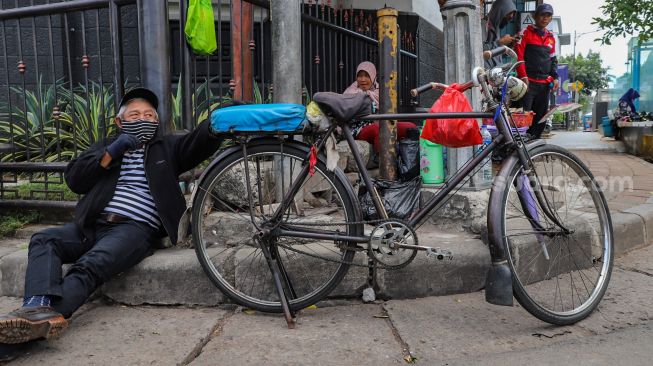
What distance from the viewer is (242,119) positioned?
2754 mm

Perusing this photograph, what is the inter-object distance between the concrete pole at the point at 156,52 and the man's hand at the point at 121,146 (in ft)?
1.49

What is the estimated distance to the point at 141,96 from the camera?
3.26m

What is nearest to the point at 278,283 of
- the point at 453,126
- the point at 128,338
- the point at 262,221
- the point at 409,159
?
the point at 262,221

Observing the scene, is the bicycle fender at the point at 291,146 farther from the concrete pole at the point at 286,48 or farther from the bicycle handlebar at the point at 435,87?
the concrete pole at the point at 286,48

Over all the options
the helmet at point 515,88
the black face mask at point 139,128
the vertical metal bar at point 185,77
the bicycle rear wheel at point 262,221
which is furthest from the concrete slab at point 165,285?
the helmet at point 515,88

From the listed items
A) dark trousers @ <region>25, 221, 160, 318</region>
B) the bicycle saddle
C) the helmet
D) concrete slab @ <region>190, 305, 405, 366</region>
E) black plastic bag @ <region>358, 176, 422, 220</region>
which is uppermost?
the helmet

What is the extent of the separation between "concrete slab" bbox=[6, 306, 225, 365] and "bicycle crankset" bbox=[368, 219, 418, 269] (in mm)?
904

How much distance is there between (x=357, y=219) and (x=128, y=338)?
1.24 meters

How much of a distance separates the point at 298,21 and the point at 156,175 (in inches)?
54.8

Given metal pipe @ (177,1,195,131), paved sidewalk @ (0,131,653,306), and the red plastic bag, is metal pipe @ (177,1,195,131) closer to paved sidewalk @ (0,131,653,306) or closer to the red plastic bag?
paved sidewalk @ (0,131,653,306)

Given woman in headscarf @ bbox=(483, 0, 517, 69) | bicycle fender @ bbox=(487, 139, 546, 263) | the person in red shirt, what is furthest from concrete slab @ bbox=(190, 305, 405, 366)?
the person in red shirt

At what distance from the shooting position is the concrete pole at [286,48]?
3602 millimetres

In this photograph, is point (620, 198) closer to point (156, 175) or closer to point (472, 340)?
point (472, 340)

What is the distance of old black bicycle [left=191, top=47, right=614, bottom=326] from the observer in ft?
8.89
